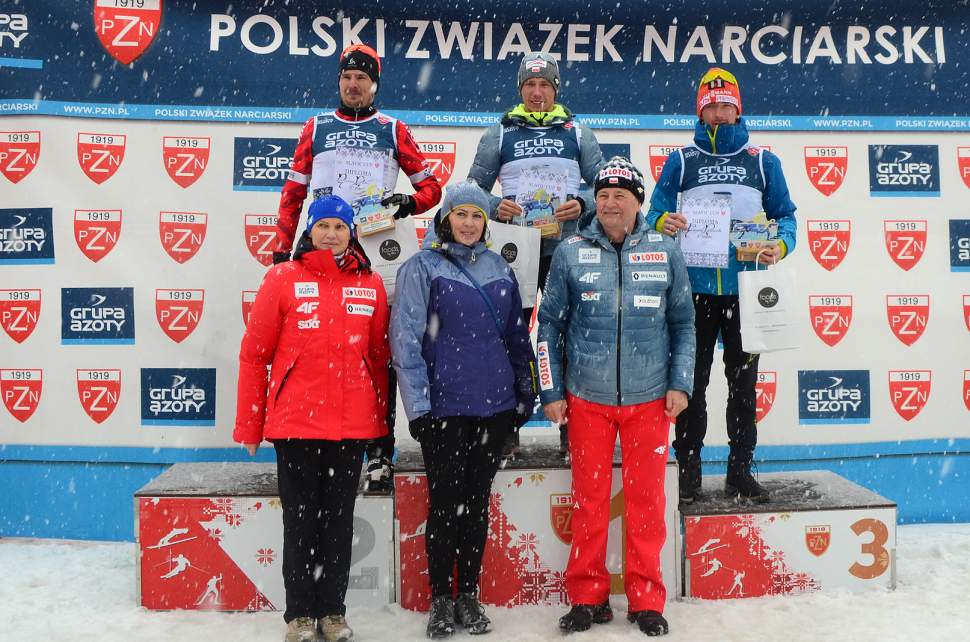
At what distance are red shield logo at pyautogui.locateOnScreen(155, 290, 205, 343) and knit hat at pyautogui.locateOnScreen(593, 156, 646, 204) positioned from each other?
2262 mm

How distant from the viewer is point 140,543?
9.95ft

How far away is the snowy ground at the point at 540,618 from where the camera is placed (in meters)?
2.76

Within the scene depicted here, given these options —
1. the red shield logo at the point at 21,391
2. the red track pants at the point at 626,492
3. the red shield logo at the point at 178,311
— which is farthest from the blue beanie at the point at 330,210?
the red shield logo at the point at 21,391

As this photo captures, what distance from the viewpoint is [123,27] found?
3914mm

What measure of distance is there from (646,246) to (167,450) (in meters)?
2.70

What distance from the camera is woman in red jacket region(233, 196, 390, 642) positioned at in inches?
102

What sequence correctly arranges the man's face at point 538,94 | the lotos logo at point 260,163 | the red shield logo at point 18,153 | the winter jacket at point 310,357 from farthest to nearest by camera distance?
the lotos logo at point 260,163 → the red shield logo at point 18,153 → the man's face at point 538,94 → the winter jacket at point 310,357

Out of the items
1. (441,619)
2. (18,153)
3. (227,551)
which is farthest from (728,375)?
(18,153)

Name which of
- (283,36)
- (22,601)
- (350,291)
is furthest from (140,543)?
(283,36)

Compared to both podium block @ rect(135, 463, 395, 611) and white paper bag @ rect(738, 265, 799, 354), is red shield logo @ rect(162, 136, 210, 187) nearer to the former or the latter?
podium block @ rect(135, 463, 395, 611)

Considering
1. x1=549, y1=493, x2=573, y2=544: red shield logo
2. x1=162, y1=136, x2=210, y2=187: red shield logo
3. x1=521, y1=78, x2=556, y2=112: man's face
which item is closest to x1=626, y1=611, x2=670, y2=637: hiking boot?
x1=549, y1=493, x2=573, y2=544: red shield logo

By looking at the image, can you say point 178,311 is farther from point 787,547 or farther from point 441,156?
point 787,547

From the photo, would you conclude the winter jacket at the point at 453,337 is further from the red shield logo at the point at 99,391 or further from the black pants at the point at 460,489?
the red shield logo at the point at 99,391

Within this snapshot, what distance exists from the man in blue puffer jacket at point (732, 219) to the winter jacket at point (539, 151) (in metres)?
0.34
